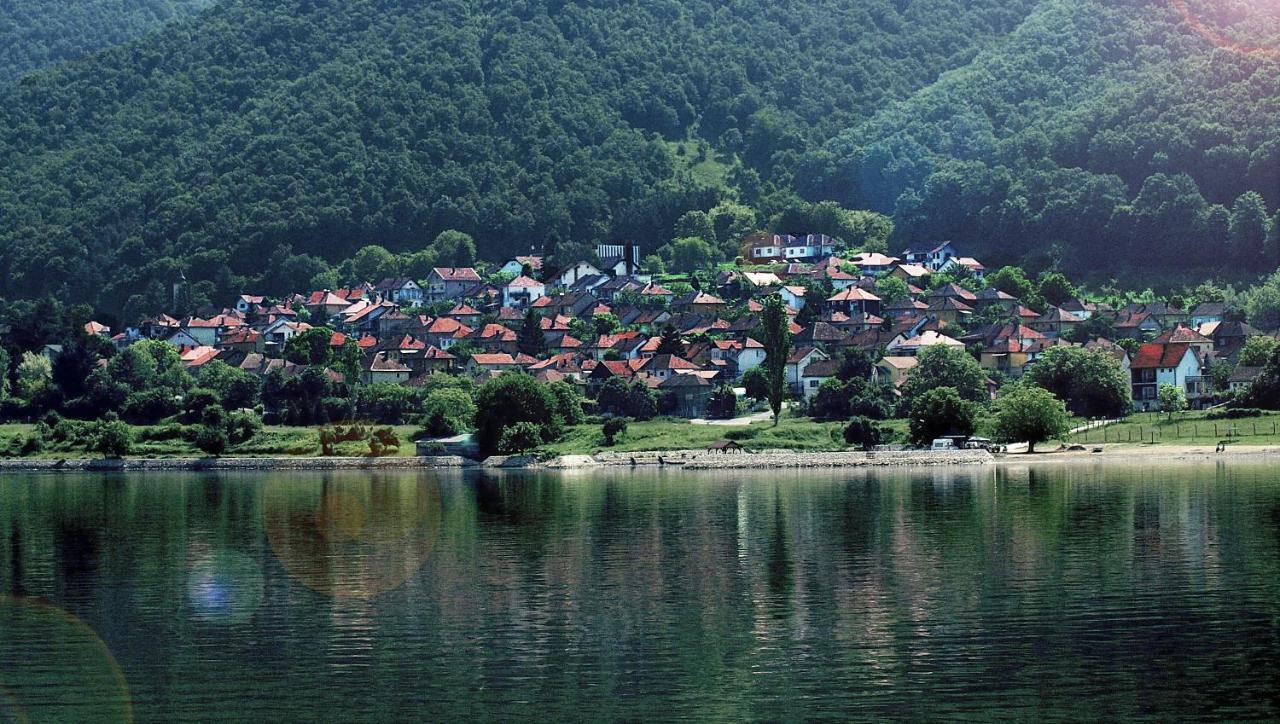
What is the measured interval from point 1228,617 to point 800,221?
12954cm

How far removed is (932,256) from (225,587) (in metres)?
111

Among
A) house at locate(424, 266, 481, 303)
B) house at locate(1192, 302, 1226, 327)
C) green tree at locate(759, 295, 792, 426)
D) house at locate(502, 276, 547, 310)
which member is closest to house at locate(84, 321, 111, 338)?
house at locate(424, 266, 481, 303)

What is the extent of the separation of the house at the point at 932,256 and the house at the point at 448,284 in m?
35.8

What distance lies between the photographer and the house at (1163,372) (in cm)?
9425

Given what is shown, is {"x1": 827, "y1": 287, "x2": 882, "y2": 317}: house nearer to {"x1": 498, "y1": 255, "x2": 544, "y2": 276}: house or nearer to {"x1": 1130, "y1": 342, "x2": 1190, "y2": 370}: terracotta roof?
{"x1": 1130, "y1": 342, "x2": 1190, "y2": 370}: terracotta roof

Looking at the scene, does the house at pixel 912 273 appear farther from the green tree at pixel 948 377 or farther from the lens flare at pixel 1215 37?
the lens flare at pixel 1215 37

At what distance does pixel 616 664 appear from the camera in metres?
31.4

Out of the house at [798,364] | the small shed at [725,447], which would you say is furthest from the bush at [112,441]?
the house at [798,364]

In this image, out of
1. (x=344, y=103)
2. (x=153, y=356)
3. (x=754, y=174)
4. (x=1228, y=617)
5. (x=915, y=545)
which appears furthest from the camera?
(x=344, y=103)

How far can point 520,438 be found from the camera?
8888 centimetres

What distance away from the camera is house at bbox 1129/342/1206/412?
94250 mm

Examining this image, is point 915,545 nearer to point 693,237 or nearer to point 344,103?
point 693,237

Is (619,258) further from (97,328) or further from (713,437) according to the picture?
(713,437)

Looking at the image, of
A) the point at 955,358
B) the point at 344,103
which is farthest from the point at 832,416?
the point at 344,103
